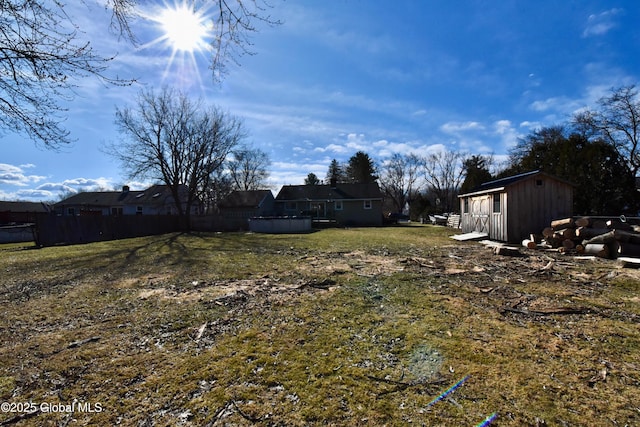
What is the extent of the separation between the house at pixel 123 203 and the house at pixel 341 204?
1306 centimetres

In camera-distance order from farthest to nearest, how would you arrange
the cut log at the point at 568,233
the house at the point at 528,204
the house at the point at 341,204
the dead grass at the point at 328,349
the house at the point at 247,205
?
1. the house at the point at 247,205
2. the house at the point at 341,204
3. the house at the point at 528,204
4. the cut log at the point at 568,233
5. the dead grass at the point at 328,349

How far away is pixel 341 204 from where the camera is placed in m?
29.1

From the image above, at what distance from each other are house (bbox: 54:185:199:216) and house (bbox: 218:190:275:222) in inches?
231

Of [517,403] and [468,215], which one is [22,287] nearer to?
[517,403]

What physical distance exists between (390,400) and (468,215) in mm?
16423

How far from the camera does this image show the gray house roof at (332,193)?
28922mm

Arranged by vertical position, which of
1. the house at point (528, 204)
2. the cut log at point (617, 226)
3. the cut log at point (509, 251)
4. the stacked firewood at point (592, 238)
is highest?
the house at point (528, 204)

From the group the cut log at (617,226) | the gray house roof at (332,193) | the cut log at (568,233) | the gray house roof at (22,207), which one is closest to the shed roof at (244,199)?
the gray house roof at (332,193)

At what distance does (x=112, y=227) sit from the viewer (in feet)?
64.7

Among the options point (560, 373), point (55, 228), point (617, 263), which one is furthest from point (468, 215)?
point (55, 228)

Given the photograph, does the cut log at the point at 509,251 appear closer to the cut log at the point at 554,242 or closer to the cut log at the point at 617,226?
the cut log at the point at 554,242

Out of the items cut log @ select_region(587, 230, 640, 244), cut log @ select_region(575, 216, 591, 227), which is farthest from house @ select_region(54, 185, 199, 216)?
cut log @ select_region(587, 230, 640, 244)

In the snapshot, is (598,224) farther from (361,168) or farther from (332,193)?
(361,168)

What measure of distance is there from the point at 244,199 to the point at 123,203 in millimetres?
16906
